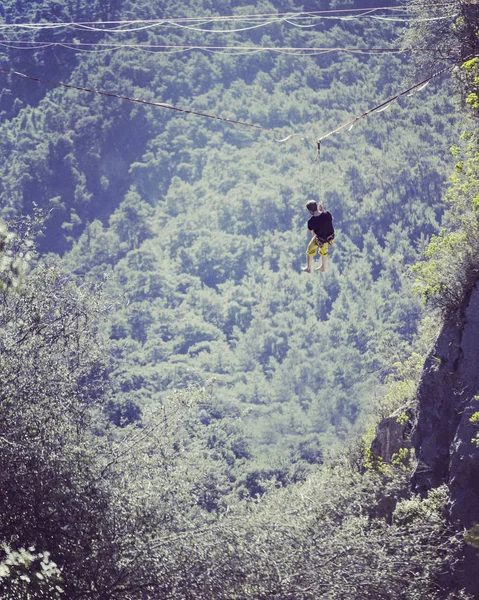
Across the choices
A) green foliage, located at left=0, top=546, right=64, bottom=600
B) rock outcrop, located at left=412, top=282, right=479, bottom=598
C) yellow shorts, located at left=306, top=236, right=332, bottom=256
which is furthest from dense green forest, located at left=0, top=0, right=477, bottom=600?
yellow shorts, located at left=306, top=236, right=332, bottom=256

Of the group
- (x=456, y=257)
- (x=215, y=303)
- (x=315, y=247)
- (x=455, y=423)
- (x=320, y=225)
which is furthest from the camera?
(x=215, y=303)

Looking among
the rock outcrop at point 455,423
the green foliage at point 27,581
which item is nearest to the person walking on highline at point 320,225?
the rock outcrop at point 455,423

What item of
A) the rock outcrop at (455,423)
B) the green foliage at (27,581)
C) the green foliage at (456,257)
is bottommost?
the green foliage at (27,581)

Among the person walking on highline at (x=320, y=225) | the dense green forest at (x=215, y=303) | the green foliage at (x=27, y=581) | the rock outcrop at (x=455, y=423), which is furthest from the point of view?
the person walking on highline at (x=320, y=225)

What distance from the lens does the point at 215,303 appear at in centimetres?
10081

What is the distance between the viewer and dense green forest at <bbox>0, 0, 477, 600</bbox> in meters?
13.5

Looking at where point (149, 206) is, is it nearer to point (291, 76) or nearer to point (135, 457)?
point (291, 76)

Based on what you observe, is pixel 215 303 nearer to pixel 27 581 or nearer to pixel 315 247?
pixel 315 247

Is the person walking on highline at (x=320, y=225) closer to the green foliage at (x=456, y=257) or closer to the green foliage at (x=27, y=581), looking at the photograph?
the green foliage at (x=456, y=257)

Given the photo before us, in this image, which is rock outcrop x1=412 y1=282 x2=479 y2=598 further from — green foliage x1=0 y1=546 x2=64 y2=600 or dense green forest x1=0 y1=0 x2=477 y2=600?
green foliage x1=0 y1=546 x2=64 y2=600

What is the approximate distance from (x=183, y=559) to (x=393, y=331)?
6972cm

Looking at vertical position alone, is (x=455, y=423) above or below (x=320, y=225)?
below

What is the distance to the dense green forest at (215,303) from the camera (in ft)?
44.2

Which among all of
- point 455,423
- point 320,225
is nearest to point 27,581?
point 320,225
